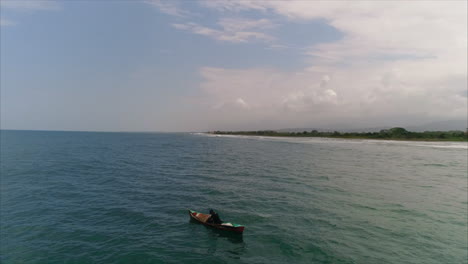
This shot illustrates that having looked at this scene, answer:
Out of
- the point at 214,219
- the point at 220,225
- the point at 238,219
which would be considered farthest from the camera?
the point at 238,219

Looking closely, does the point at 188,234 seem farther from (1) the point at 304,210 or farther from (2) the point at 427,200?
(2) the point at 427,200

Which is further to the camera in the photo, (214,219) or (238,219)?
(238,219)

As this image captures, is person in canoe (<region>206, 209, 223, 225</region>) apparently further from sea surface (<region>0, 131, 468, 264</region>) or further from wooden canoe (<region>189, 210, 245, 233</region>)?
sea surface (<region>0, 131, 468, 264</region>)

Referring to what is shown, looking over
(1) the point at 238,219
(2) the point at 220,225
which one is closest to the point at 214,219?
(2) the point at 220,225

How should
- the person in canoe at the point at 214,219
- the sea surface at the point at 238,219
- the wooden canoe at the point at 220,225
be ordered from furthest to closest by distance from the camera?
the person in canoe at the point at 214,219 < the wooden canoe at the point at 220,225 < the sea surface at the point at 238,219

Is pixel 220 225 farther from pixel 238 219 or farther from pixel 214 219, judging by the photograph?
pixel 238 219

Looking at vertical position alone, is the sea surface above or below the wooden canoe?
below

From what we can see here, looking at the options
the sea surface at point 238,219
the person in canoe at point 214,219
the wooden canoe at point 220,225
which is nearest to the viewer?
the sea surface at point 238,219

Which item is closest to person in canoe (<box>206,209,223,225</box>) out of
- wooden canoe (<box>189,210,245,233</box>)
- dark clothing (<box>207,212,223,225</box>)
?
dark clothing (<box>207,212,223,225</box>)

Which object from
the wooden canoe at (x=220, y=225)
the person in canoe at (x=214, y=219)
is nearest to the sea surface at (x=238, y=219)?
the wooden canoe at (x=220, y=225)

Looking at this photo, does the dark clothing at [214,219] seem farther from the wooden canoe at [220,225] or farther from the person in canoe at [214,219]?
the wooden canoe at [220,225]

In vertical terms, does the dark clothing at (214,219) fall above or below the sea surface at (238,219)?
above

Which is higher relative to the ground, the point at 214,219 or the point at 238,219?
the point at 214,219
